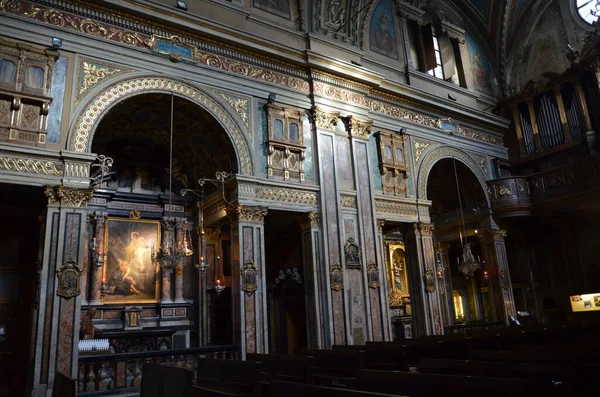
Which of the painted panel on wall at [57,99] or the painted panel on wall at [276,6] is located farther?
the painted panel on wall at [276,6]

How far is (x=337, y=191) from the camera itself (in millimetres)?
12578

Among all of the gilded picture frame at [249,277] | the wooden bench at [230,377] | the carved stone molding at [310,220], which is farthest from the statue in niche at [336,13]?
the wooden bench at [230,377]

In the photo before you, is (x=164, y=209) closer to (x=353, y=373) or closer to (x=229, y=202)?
(x=229, y=202)

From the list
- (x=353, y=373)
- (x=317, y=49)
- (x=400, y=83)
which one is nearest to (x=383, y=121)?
(x=400, y=83)

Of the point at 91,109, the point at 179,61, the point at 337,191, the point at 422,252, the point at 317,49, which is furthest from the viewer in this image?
the point at 422,252

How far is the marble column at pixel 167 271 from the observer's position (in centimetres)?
1313

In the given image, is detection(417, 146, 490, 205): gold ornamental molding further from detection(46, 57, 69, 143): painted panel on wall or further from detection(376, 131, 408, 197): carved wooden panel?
detection(46, 57, 69, 143): painted panel on wall

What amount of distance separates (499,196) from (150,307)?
1282 cm

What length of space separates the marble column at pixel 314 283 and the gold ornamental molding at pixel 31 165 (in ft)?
19.4

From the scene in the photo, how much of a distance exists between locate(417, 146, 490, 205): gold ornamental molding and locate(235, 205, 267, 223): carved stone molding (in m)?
5.96

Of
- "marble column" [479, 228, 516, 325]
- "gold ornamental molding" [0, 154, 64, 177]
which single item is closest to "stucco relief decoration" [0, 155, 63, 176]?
"gold ornamental molding" [0, 154, 64, 177]

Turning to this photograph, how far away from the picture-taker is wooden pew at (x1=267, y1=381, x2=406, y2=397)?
2.60 meters

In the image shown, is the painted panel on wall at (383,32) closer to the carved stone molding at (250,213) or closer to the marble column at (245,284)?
the carved stone molding at (250,213)

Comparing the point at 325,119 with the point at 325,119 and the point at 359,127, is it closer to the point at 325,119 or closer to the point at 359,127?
the point at 325,119
